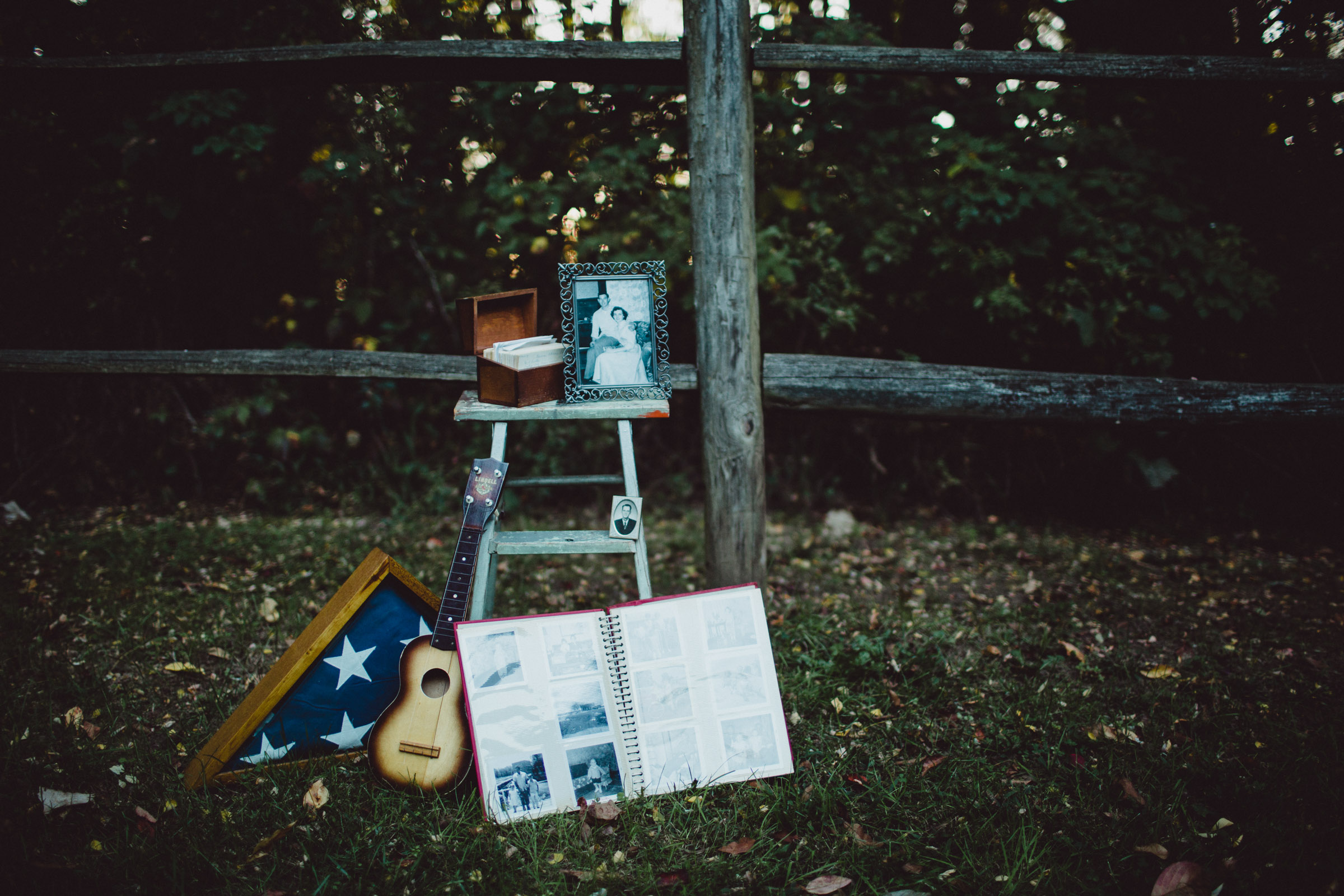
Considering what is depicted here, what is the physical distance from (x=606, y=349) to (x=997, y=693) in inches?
65.3

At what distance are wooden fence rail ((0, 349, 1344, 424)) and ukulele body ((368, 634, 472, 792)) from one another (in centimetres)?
98

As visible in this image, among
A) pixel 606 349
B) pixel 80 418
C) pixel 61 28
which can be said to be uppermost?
pixel 61 28

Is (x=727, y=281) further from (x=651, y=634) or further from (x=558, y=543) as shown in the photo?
(x=651, y=634)

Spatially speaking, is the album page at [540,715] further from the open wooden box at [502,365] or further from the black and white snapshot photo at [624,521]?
the open wooden box at [502,365]

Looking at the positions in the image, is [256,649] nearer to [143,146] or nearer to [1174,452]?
[143,146]

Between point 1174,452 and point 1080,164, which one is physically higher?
point 1080,164

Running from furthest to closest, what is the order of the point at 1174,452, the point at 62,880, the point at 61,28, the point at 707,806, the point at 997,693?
1. the point at 1174,452
2. the point at 61,28
3. the point at 997,693
4. the point at 707,806
5. the point at 62,880

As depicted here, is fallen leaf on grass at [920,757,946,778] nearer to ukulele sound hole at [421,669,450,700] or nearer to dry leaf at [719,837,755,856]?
dry leaf at [719,837,755,856]

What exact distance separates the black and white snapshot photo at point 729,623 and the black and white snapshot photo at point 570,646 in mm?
319

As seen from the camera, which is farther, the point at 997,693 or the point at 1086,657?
the point at 1086,657

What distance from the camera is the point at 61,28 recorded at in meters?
3.31

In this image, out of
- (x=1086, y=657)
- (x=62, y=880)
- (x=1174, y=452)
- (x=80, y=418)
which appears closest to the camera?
(x=62, y=880)

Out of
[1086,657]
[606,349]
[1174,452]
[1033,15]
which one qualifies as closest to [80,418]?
[606,349]

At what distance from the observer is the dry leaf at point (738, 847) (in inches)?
62.5
